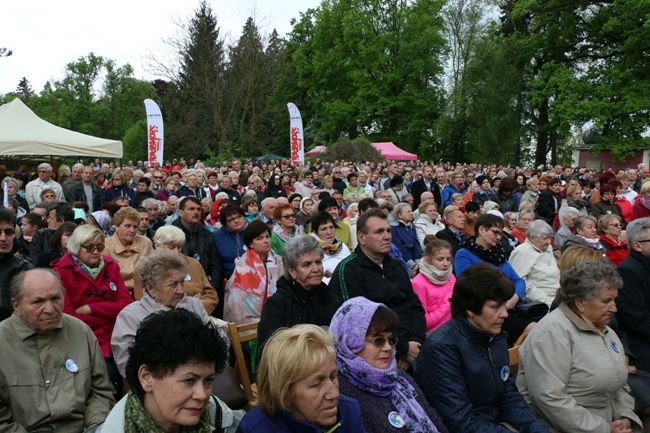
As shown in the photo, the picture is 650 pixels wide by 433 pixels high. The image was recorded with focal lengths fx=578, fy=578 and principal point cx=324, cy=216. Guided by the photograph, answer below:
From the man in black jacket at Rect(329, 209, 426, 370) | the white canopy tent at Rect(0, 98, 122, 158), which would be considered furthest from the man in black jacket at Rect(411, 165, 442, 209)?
the man in black jacket at Rect(329, 209, 426, 370)

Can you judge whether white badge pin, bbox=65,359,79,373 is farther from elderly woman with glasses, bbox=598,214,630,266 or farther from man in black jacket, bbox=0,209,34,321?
elderly woman with glasses, bbox=598,214,630,266

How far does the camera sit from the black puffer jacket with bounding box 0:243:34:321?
13.8ft

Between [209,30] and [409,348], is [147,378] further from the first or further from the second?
[209,30]

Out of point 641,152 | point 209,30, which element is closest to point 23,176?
point 209,30

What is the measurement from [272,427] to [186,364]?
0.50 m

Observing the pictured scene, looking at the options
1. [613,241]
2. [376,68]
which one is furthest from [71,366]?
[376,68]

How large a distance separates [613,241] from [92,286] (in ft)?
18.5

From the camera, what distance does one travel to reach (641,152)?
3456 centimetres

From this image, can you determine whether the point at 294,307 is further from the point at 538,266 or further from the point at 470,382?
the point at 538,266

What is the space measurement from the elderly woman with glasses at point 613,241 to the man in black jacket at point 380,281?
3456 mm

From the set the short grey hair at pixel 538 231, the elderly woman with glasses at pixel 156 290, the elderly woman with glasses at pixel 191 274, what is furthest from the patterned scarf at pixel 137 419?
the short grey hair at pixel 538 231

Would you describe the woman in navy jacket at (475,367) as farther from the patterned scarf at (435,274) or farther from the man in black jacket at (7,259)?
the man in black jacket at (7,259)

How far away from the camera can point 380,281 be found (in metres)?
4.30

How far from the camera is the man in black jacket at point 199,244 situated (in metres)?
6.32
